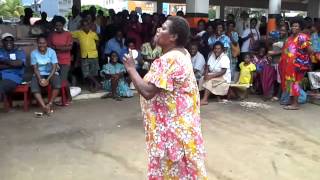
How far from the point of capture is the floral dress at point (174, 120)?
2.66 meters

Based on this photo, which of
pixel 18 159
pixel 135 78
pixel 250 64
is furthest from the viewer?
pixel 250 64

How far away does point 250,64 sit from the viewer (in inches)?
332

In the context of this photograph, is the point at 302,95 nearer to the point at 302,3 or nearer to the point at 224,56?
the point at 224,56

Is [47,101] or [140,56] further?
[140,56]

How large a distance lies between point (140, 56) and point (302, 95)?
3.07 meters

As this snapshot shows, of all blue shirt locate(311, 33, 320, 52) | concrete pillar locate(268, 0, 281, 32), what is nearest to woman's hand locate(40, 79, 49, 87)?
blue shirt locate(311, 33, 320, 52)

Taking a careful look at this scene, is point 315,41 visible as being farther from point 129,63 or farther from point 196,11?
point 129,63

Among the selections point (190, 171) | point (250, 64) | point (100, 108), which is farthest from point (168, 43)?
point (250, 64)

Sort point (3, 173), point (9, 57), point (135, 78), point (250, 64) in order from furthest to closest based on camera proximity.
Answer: point (250, 64) → point (9, 57) → point (3, 173) → point (135, 78)

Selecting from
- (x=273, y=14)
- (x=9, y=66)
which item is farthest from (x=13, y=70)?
(x=273, y=14)

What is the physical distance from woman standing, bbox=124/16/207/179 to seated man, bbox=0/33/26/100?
4565mm

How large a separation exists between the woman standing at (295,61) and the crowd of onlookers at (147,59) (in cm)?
2

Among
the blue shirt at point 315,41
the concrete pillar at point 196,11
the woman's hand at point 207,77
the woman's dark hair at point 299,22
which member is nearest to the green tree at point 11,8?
the concrete pillar at point 196,11

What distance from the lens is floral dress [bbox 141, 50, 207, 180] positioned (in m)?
2.66
